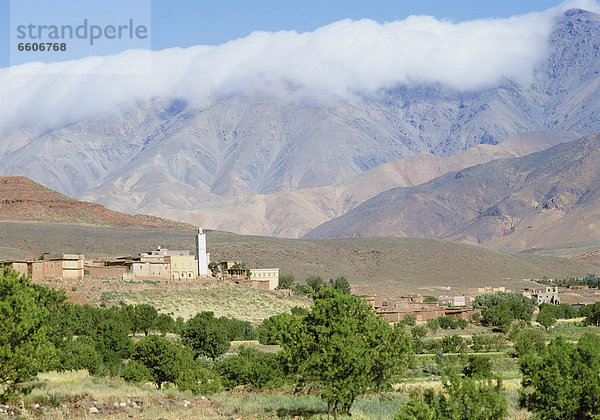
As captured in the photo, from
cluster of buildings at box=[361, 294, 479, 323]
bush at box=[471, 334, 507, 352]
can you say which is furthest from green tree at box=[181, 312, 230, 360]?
cluster of buildings at box=[361, 294, 479, 323]

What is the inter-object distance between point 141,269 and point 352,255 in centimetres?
8134

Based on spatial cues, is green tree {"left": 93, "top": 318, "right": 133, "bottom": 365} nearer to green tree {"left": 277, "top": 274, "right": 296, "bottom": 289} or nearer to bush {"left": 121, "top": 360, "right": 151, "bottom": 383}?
bush {"left": 121, "top": 360, "right": 151, "bottom": 383}

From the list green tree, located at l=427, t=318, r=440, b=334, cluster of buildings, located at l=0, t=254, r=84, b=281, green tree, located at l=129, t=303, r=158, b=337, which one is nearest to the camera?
green tree, located at l=129, t=303, r=158, b=337

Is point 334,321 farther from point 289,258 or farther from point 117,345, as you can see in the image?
point 289,258

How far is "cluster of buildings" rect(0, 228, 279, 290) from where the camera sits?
70.8 m

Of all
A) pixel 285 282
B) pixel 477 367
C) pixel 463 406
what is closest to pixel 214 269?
pixel 285 282

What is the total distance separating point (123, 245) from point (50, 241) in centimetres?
1151

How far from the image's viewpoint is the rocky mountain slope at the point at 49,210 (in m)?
154

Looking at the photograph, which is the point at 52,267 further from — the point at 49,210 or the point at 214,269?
the point at 49,210

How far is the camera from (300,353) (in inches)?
977

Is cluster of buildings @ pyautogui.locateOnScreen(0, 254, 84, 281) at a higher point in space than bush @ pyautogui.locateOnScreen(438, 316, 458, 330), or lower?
higher

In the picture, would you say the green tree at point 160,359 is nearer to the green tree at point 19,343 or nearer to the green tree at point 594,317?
the green tree at point 19,343

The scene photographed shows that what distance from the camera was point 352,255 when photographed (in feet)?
520

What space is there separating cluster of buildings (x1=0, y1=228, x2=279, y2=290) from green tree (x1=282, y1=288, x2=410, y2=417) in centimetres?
4575
